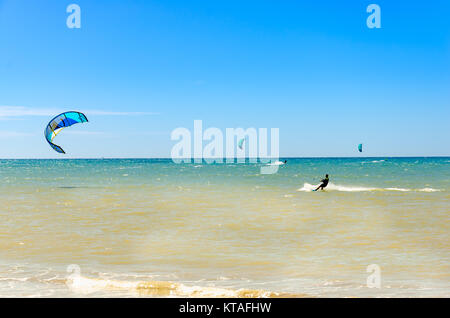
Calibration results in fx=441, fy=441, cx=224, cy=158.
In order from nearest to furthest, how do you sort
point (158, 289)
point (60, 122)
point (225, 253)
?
1. point (158, 289)
2. point (225, 253)
3. point (60, 122)

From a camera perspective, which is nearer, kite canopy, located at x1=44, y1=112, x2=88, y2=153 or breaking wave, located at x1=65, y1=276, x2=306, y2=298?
breaking wave, located at x1=65, y1=276, x2=306, y2=298

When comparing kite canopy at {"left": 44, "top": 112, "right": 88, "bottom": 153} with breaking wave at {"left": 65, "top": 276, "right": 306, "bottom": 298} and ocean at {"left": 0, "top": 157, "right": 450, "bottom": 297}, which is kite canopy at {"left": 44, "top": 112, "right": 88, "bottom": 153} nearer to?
ocean at {"left": 0, "top": 157, "right": 450, "bottom": 297}

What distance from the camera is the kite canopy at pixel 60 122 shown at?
93.8ft

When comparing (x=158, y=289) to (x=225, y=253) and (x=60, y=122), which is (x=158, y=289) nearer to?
(x=225, y=253)

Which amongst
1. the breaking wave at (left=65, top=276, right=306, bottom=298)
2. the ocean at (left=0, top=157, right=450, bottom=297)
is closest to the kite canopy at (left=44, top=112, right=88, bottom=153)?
the ocean at (left=0, top=157, right=450, bottom=297)

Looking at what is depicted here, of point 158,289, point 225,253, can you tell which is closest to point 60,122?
point 225,253

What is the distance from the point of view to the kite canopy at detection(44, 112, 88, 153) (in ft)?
93.8

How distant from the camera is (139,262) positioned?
962 centimetres

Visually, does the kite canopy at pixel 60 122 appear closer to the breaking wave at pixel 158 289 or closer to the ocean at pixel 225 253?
the ocean at pixel 225 253

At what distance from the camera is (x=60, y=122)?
1163 inches
